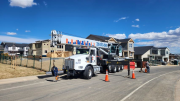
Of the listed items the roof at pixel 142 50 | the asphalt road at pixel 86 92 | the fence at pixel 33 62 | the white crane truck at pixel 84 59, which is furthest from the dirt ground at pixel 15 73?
the roof at pixel 142 50

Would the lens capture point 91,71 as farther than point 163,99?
Yes

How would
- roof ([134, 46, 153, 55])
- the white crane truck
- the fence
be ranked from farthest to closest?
1. roof ([134, 46, 153, 55])
2. the fence
3. the white crane truck

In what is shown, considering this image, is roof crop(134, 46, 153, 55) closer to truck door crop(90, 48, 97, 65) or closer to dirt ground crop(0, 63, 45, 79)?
truck door crop(90, 48, 97, 65)

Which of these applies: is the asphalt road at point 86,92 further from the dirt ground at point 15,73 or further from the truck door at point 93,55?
the dirt ground at point 15,73

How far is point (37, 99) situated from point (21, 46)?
78.6 metres

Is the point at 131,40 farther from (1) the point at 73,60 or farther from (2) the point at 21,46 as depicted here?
(2) the point at 21,46

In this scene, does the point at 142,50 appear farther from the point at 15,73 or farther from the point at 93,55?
the point at 15,73

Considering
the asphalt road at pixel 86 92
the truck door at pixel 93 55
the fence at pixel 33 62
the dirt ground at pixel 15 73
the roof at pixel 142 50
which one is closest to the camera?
the asphalt road at pixel 86 92

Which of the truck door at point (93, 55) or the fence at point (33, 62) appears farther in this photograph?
the fence at point (33, 62)

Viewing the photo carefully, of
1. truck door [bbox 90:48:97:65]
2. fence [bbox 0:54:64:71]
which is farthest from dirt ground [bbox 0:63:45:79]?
truck door [bbox 90:48:97:65]

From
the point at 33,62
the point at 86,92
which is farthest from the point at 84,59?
the point at 33,62

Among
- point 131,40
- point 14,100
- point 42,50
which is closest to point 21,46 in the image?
point 42,50

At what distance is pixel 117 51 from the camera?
19.2m

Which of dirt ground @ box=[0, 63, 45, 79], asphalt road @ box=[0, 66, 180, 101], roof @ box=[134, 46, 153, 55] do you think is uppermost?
roof @ box=[134, 46, 153, 55]
